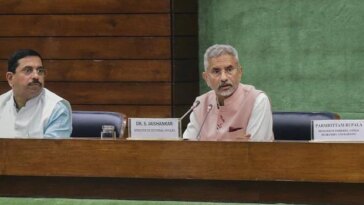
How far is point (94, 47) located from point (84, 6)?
0.96 feet

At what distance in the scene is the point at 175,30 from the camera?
234 inches

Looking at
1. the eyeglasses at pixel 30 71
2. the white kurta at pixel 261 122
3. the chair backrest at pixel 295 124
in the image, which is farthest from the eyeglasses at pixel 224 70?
the eyeglasses at pixel 30 71

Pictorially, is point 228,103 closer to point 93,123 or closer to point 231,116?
point 231,116

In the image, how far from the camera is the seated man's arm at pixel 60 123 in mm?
3773

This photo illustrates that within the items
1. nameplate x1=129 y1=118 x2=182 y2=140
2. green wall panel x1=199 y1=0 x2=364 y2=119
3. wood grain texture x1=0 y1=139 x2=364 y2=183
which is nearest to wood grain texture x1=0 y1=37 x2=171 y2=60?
green wall panel x1=199 y1=0 x2=364 y2=119

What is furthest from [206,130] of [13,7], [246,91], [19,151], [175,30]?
[13,7]

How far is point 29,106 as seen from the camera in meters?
3.95

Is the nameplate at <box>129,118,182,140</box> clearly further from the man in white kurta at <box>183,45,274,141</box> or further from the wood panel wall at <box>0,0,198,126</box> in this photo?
the wood panel wall at <box>0,0,198,126</box>

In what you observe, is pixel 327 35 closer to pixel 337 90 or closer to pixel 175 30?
pixel 337 90

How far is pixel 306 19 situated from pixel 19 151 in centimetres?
380

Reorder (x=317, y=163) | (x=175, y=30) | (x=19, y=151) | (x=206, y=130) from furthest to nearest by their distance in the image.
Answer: (x=175, y=30) < (x=206, y=130) < (x=19, y=151) < (x=317, y=163)

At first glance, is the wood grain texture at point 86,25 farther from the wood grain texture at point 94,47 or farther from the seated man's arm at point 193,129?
the seated man's arm at point 193,129

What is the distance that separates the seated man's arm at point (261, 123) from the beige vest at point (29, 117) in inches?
34.7

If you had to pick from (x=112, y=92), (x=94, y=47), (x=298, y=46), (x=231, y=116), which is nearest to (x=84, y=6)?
(x=94, y=47)
